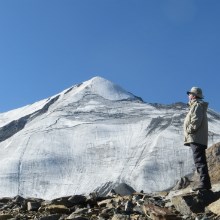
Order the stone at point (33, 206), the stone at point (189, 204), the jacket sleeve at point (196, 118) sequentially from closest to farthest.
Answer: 1. the stone at point (189, 204)
2. the jacket sleeve at point (196, 118)
3. the stone at point (33, 206)

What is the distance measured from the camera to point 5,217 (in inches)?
476

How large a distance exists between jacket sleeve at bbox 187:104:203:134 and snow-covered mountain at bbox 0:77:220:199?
6106 cm

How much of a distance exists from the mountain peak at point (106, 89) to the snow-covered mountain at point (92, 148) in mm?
7571

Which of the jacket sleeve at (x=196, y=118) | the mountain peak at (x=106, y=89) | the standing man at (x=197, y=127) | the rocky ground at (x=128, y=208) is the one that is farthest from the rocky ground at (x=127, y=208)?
the mountain peak at (x=106, y=89)

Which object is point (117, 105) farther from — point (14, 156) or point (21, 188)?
point (21, 188)

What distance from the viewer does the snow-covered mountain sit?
7856 cm

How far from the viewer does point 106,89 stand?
143m

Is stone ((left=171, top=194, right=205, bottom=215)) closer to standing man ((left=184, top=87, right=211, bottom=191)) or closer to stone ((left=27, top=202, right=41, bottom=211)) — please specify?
standing man ((left=184, top=87, right=211, bottom=191))

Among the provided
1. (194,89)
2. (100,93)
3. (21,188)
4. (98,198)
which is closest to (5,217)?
(98,198)

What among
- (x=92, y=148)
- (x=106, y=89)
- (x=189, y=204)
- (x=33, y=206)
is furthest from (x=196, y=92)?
(x=106, y=89)

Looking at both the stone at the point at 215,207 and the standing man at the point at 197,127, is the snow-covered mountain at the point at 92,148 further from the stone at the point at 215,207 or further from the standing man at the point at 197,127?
the stone at the point at 215,207

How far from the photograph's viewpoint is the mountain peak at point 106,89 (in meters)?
137

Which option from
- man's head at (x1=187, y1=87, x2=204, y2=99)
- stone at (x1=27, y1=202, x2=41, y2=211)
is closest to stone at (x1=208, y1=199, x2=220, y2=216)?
man's head at (x1=187, y1=87, x2=204, y2=99)

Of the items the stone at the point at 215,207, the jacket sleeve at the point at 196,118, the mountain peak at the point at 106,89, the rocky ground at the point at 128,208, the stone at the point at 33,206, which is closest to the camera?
the stone at the point at 215,207
